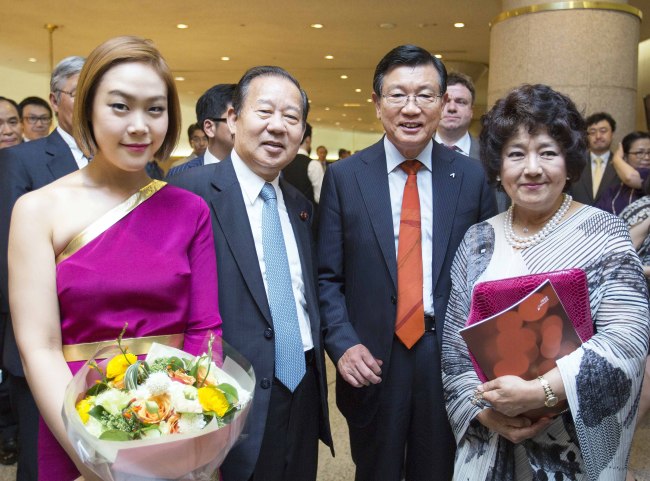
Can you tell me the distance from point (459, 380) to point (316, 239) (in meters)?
0.73

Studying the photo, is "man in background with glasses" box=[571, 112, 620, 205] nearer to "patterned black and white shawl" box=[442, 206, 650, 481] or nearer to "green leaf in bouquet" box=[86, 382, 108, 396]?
"patterned black and white shawl" box=[442, 206, 650, 481]

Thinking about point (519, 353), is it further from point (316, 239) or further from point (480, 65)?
point (480, 65)

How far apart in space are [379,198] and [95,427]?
4.24ft

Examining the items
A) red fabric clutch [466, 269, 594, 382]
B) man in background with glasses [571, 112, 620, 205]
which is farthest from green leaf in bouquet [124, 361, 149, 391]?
man in background with glasses [571, 112, 620, 205]

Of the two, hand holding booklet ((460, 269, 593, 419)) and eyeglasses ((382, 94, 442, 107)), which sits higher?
eyeglasses ((382, 94, 442, 107))

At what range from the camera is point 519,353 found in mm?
1575

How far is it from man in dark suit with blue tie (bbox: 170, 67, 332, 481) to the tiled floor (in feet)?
4.83

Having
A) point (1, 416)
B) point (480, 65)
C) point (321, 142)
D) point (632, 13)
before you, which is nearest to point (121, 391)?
point (1, 416)

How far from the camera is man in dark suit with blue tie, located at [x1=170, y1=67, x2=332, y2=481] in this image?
5.76 ft

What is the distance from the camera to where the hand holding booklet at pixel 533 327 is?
152cm

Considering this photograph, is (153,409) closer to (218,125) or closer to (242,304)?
(242,304)

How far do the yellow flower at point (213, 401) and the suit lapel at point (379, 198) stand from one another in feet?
3.34

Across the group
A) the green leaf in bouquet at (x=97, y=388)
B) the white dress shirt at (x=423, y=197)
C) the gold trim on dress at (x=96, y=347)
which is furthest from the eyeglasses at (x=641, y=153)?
the green leaf in bouquet at (x=97, y=388)

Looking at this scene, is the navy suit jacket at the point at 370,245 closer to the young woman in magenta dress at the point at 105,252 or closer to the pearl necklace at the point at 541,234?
the pearl necklace at the point at 541,234
